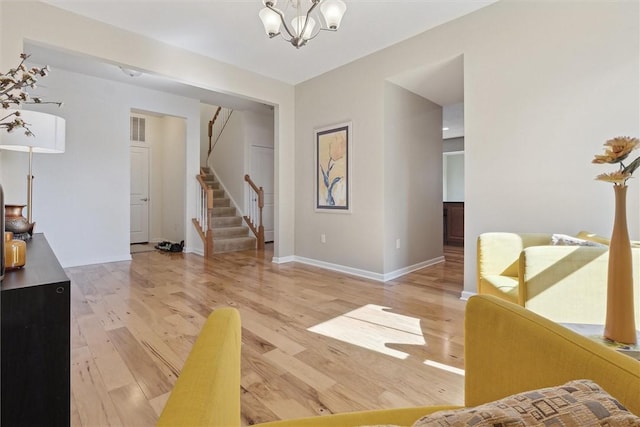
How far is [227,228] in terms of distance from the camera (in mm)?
5992

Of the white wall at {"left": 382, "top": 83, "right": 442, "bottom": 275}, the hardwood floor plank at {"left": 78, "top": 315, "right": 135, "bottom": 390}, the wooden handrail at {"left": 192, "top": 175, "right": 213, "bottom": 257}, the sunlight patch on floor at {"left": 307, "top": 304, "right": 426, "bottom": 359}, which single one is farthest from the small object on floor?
the sunlight patch on floor at {"left": 307, "top": 304, "right": 426, "bottom": 359}

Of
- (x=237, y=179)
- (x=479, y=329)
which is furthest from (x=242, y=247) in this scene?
(x=479, y=329)

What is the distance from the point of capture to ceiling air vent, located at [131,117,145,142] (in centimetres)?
626

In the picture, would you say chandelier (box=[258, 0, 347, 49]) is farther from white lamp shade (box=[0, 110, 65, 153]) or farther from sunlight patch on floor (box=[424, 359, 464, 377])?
sunlight patch on floor (box=[424, 359, 464, 377])

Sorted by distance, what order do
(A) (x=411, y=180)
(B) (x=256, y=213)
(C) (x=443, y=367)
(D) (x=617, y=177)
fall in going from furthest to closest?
(B) (x=256, y=213) < (A) (x=411, y=180) < (C) (x=443, y=367) < (D) (x=617, y=177)

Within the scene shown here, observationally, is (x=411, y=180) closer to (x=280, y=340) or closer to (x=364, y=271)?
(x=364, y=271)

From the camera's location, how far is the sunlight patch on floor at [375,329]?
6.81 feet

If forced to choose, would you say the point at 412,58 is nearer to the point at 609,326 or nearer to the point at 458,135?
the point at 609,326

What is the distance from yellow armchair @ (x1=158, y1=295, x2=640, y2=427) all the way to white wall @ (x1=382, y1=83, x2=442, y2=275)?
9.93ft

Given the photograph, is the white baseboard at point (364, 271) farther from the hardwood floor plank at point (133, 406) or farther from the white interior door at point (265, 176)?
the hardwood floor plank at point (133, 406)

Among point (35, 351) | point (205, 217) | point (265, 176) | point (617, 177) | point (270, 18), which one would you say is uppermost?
point (270, 18)

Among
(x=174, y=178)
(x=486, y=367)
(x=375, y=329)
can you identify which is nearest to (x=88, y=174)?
(x=174, y=178)

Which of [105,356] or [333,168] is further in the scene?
[333,168]

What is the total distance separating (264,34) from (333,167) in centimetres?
180
